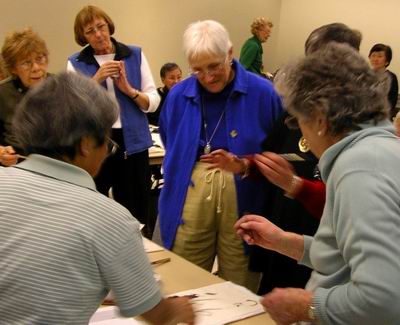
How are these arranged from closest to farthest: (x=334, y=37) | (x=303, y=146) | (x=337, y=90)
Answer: (x=337, y=90) < (x=334, y=37) < (x=303, y=146)

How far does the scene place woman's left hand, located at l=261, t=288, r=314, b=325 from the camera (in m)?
1.07

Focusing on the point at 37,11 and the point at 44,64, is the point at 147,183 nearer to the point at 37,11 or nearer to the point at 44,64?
the point at 44,64

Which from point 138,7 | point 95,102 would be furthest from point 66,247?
point 138,7

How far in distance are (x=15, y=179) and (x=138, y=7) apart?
5.60m

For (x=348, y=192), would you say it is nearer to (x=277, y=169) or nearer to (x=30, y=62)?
(x=277, y=169)

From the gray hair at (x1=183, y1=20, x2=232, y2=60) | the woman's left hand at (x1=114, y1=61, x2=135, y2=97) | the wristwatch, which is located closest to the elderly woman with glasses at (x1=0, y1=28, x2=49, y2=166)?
the woman's left hand at (x1=114, y1=61, x2=135, y2=97)

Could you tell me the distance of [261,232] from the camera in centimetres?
146

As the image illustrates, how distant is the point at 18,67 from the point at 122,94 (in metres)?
0.57

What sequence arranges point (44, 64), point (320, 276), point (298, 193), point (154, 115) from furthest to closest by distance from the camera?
1. point (154, 115)
2. point (44, 64)
3. point (298, 193)
4. point (320, 276)

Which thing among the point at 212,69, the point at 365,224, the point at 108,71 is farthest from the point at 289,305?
the point at 108,71

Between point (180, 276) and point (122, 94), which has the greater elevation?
point (122, 94)

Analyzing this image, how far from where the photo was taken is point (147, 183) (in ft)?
9.63

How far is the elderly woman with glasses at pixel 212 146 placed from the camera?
75.7 inches

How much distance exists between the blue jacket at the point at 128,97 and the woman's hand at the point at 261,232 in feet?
4.61
